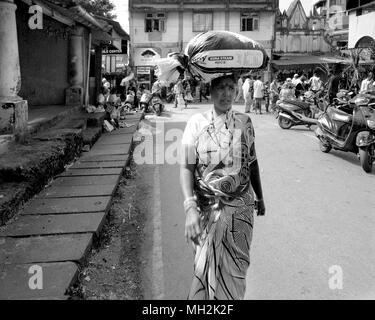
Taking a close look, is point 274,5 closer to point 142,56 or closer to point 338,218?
point 142,56

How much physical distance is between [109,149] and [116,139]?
1.28 m

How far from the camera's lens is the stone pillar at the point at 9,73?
5.94 metres

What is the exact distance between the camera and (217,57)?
Result: 2.19m

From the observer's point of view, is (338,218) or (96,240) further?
(338,218)

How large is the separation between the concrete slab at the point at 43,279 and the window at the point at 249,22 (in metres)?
29.4

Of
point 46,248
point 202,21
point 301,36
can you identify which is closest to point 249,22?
point 202,21

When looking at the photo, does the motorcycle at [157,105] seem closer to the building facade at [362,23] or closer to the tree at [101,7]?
the building facade at [362,23]

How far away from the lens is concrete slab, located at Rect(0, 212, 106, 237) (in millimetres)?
3828

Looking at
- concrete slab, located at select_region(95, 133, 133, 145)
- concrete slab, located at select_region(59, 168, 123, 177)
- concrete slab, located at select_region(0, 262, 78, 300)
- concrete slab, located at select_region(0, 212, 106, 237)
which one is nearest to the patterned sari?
concrete slab, located at select_region(0, 262, 78, 300)

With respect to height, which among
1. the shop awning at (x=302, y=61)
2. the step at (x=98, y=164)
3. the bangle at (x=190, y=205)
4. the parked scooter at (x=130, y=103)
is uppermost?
the shop awning at (x=302, y=61)

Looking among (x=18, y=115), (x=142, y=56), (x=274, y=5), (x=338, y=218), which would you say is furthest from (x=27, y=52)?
(x=274, y=5)

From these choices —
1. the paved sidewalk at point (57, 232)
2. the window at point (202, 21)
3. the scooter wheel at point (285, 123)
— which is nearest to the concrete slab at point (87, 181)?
the paved sidewalk at point (57, 232)

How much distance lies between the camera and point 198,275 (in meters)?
2.18

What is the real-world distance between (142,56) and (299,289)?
28.4m
